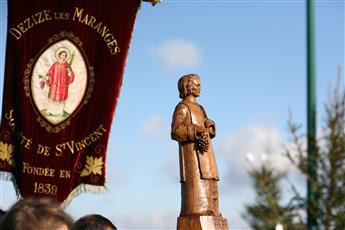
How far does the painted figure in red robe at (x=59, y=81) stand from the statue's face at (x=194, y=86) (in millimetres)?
2340

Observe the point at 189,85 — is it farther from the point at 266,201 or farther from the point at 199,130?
the point at 266,201

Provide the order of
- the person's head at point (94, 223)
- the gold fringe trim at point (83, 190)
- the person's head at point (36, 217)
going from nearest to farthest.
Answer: the person's head at point (36, 217)
the person's head at point (94, 223)
the gold fringe trim at point (83, 190)

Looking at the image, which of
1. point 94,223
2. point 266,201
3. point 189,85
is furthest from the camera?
point 266,201

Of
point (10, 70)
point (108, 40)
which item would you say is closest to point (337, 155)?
point (108, 40)

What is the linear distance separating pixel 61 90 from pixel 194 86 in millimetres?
2443

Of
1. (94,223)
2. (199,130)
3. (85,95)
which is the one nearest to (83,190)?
(85,95)

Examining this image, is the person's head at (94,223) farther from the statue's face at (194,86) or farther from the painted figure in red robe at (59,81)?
the painted figure in red robe at (59,81)

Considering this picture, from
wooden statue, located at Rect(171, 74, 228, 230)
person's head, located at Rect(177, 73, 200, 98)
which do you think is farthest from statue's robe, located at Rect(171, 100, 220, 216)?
person's head, located at Rect(177, 73, 200, 98)

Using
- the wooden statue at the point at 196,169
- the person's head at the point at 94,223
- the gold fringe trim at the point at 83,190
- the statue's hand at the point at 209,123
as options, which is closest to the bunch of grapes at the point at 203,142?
the wooden statue at the point at 196,169

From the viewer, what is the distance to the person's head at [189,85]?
28.5ft

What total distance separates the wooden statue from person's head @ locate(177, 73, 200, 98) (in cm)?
14

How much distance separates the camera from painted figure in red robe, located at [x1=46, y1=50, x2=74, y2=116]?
1041 centimetres

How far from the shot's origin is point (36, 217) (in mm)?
2105

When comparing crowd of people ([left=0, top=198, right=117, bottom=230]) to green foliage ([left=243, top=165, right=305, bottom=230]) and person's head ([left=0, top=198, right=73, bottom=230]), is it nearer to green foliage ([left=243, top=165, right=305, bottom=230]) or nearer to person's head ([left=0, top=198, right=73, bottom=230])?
person's head ([left=0, top=198, right=73, bottom=230])
